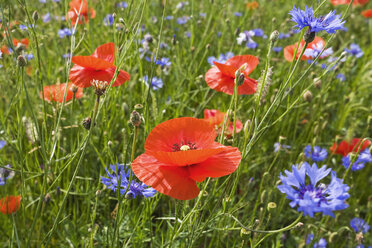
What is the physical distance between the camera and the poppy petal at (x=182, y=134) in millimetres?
887

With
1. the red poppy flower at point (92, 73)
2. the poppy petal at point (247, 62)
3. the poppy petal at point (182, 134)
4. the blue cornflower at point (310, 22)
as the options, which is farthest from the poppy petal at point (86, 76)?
the blue cornflower at point (310, 22)

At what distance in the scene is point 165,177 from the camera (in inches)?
31.0

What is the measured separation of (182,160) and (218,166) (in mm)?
97

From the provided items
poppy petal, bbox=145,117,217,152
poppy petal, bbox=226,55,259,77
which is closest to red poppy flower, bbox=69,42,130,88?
poppy petal, bbox=145,117,217,152

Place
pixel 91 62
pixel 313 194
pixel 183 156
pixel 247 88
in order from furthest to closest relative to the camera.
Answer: pixel 247 88 → pixel 91 62 → pixel 313 194 → pixel 183 156

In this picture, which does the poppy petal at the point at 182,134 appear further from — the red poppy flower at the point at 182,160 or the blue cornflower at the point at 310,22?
the blue cornflower at the point at 310,22

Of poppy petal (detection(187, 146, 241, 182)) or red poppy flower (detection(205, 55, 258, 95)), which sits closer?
poppy petal (detection(187, 146, 241, 182))

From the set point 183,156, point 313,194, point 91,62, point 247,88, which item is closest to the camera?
point 183,156

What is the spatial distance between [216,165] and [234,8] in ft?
7.27

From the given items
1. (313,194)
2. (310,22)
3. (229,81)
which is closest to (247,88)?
(229,81)

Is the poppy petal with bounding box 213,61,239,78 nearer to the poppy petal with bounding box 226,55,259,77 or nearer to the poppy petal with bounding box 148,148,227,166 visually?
the poppy petal with bounding box 226,55,259,77

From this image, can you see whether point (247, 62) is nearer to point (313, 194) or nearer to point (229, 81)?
point (229, 81)

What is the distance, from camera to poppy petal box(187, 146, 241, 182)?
776mm

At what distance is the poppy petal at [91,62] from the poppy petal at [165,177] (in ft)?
1.18
